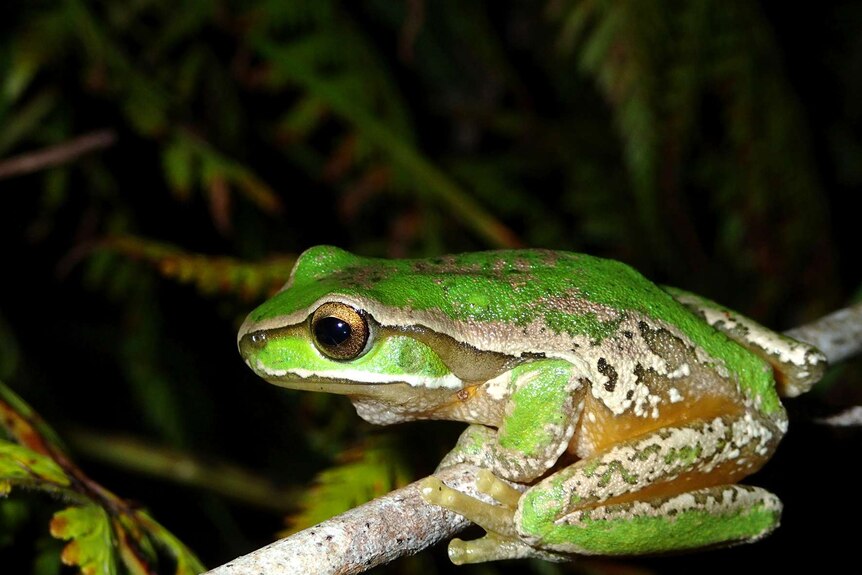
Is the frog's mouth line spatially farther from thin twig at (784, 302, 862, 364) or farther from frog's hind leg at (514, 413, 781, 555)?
thin twig at (784, 302, 862, 364)

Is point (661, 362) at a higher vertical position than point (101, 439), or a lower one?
lower

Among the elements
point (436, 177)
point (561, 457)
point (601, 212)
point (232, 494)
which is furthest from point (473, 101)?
point (561, 457)

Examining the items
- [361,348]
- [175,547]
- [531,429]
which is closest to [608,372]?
[531,429]

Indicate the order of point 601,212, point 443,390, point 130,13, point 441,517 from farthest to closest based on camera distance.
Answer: point 601,212
point 130,13
point 443,390
point 441,517

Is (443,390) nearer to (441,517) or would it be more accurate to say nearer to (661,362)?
(441,517)

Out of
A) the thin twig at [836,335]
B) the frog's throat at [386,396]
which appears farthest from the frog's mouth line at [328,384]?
the thin twig at [836,335]

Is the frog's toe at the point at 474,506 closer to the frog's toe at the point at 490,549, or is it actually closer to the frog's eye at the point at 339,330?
the frog's toe at the point at 490,549

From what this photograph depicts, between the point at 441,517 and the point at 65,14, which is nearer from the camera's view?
the point at 441,517

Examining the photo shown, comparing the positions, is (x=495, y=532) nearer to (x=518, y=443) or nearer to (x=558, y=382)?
(x=518, y=443)
